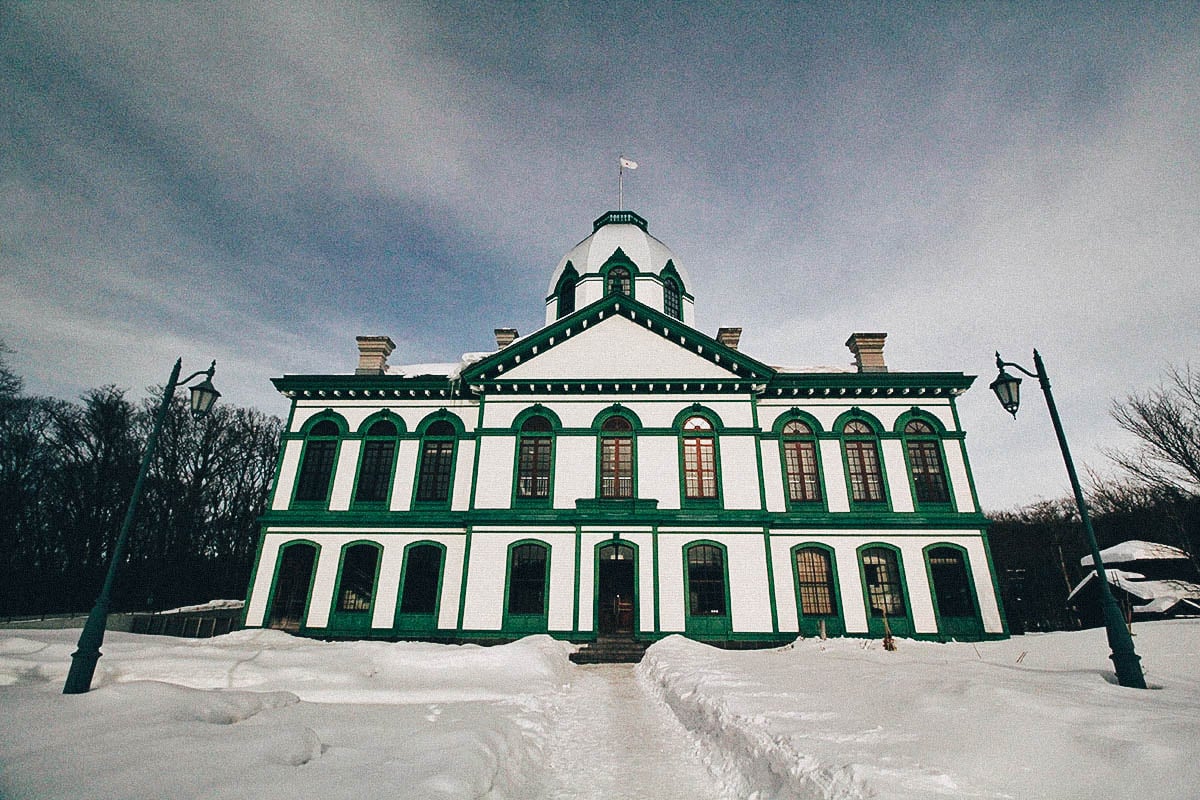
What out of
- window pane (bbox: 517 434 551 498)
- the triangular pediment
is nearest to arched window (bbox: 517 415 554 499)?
window pane (bbox: 517 434 551 498)

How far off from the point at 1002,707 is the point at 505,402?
16.6 meters

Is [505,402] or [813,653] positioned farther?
[505,402]

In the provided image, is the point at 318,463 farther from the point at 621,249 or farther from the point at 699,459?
the point at 621,249

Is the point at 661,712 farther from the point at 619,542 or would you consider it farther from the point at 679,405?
the point at 679,405

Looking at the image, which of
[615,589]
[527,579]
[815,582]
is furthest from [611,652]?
[815,582]

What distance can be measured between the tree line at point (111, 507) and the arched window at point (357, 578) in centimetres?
1914

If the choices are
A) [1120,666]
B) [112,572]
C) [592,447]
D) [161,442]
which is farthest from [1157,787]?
[161,442]

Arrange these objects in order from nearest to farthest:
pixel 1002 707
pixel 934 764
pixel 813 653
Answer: pixel 934 764 → pixel 1002 707 → pixel 813 653

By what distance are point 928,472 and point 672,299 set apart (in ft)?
41.7

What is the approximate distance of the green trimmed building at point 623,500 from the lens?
17.6 metres

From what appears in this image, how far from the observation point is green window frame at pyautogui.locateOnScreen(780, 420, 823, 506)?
19.5 metres

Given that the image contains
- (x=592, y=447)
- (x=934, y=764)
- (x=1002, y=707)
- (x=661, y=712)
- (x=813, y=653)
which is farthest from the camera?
(x=592, y=447)

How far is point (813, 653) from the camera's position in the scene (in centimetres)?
1340

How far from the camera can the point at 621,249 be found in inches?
949
